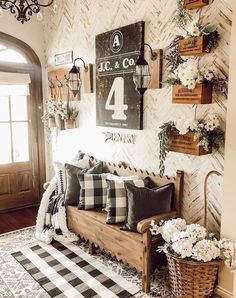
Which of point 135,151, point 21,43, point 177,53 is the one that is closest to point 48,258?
point 135,151

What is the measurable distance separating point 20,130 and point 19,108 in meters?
0.34

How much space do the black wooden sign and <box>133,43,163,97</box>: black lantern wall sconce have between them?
24cm

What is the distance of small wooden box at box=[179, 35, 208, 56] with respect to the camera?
7.47 ft

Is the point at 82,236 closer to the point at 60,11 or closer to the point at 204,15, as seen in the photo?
the point at 204,15

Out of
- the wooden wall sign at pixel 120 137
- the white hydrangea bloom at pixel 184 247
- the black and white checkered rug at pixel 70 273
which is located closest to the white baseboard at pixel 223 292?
the white hydrangea bloom at pixel 184 247

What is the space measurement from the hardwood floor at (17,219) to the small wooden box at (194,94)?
273cm

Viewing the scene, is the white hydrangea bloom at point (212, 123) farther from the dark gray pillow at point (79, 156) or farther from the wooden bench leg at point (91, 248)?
the dark gray pillow at point (79, 156)

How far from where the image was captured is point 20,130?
4605 millimetres

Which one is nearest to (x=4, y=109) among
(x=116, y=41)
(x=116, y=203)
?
(x=116, y=41)

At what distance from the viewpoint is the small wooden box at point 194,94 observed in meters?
2.31

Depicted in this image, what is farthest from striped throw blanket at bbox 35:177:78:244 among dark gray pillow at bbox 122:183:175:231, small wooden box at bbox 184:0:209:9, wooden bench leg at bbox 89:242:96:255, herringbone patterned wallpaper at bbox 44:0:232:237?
small wooden box at bbox 184:0:209:9

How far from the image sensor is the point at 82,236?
3.25 meters

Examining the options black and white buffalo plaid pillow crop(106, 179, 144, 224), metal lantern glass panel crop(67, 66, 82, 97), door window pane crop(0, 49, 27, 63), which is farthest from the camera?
door window pane crop(0, 49, 27, 63)

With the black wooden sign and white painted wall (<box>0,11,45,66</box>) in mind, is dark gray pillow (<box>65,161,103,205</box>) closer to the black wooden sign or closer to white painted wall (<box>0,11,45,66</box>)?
the black wooden sign
